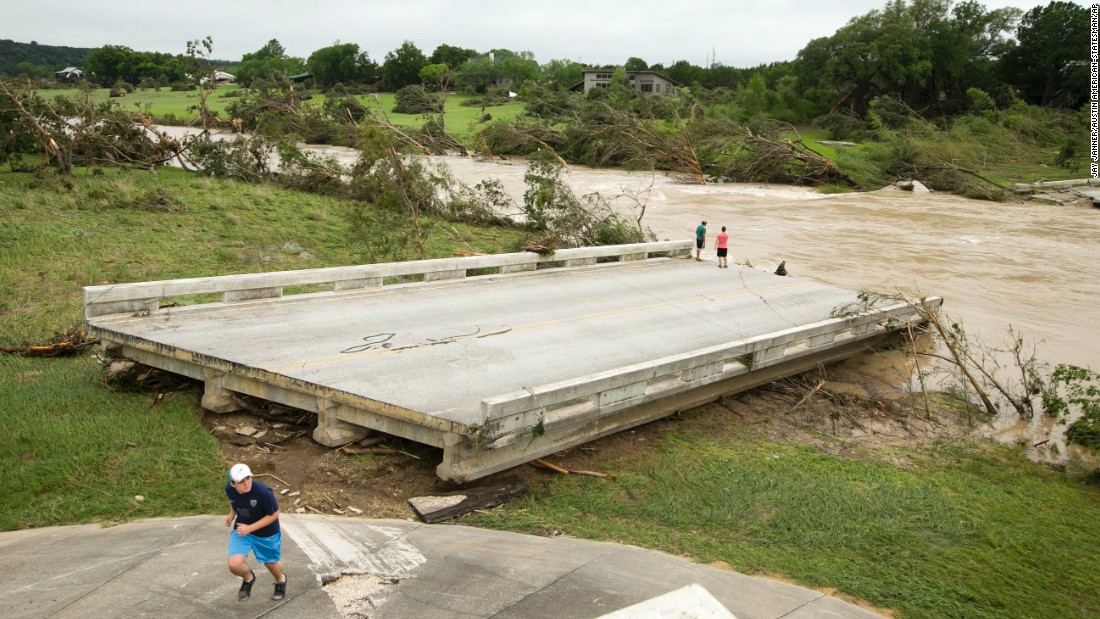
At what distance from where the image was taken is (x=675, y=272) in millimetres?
17156

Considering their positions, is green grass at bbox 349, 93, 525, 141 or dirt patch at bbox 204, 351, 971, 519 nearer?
dirt patch at bbox 204, 351, 971, 519

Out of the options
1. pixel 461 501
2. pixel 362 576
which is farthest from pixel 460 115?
pixel 362 576

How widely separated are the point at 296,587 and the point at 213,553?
0.89 metres

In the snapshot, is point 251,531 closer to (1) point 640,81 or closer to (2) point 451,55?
(1) point 640,81

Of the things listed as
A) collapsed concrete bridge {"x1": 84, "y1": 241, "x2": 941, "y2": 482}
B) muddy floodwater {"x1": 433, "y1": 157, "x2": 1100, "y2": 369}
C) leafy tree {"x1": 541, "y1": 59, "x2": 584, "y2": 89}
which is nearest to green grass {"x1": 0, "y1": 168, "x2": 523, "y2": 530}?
collapsed concrete bridge {"x1": 84, "y1": 241, "x2": 941, "y2": 482}

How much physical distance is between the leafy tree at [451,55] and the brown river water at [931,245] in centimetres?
6229

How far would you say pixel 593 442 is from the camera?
31.7ft

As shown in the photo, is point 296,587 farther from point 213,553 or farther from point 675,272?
point 675,272

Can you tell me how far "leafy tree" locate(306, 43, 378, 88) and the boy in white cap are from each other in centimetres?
9239

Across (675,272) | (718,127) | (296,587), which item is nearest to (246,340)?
(296,587)

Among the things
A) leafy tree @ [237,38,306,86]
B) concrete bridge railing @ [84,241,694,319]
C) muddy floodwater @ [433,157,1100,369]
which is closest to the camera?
concrete bridge railing @ [84,241,694,319]

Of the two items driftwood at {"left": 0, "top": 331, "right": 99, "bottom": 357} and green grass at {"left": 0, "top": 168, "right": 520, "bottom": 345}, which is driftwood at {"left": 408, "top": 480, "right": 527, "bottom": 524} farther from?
green grass at {"left": 0, "top": 168, "right": 520, "bottom": 345}

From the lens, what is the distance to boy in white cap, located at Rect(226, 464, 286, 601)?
18.5ft

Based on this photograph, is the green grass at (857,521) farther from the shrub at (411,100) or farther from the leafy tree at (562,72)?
the leafy tree at (562,72)
